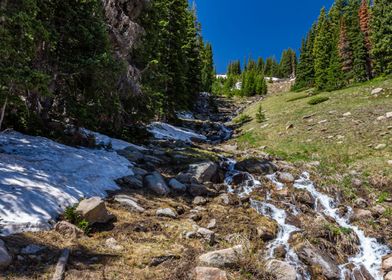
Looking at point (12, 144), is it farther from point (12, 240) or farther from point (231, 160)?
point (231, 160)

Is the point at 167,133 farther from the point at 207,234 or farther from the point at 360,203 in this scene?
the point at 207,234

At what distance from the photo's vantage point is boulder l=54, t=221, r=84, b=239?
24.9ft

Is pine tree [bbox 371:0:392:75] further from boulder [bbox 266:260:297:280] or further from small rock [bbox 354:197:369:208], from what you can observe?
boulder [bbox 266:260:297:280]

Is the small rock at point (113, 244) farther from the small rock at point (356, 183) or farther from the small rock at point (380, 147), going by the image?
the small rock at point (380, 147)

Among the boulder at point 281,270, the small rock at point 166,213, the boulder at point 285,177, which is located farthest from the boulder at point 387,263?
the small rock at point 166,213

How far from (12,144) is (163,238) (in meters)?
7.18

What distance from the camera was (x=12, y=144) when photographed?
12008 millimetres

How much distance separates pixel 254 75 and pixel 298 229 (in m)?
86.4

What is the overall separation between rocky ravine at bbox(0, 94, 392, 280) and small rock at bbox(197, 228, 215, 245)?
0.08ft

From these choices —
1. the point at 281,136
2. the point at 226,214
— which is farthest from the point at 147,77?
the point at 226,214

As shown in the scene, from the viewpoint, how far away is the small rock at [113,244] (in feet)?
24.7

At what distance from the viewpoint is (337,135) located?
22688mm

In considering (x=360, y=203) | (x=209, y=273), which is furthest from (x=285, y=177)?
(x=209, y=273)

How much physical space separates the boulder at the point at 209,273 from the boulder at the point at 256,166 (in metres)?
9.65
